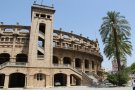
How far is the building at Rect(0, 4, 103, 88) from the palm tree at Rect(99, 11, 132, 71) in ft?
23.6

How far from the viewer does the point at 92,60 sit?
2062 inches

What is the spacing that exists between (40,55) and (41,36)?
14.2 feet

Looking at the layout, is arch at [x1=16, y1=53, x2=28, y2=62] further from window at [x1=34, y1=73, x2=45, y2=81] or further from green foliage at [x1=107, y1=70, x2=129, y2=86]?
green foliage at [x1=107, y1=70, x2=129, y2=86]

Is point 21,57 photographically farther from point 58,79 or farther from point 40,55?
point 58,79

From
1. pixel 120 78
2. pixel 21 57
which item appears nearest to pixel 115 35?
pixel 120 78

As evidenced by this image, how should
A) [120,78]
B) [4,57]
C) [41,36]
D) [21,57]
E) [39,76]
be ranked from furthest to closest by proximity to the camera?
1. [21,57]
2. [4,57]
3. [41,36]
4. [39,76]
5. [120,78]

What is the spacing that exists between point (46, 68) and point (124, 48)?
58.6 ft

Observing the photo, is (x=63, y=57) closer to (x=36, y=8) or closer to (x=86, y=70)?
(x=86, y=70)

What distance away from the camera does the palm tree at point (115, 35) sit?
42469mm

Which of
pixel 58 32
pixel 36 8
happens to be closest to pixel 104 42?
pixel 58 32

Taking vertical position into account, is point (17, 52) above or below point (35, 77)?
above

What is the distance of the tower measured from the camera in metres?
38.6

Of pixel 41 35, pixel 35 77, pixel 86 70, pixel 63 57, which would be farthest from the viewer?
pixel 86 70

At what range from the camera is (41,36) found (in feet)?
134
